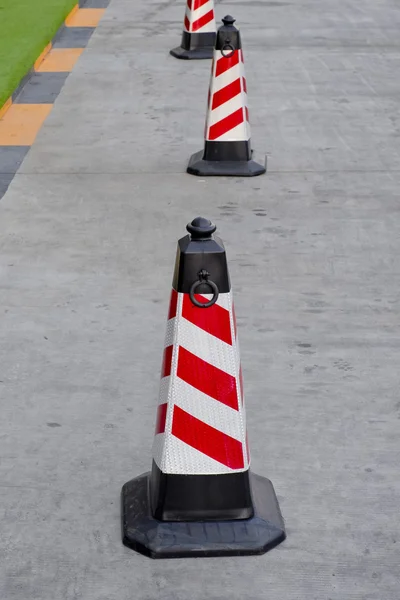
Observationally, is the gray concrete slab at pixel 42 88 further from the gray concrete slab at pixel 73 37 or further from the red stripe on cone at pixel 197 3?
the red stripe on cone at pixel 197 3

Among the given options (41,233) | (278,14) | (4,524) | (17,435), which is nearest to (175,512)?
(4,524)

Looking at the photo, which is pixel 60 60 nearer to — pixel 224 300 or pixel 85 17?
pixel 85 17

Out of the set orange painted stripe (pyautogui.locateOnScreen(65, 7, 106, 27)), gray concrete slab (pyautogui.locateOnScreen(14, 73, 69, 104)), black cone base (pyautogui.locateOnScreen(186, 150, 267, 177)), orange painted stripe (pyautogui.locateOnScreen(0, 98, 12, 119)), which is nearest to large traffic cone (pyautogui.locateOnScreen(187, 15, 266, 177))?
black cone base (pyautogui.locateOnScreen(186, 150, 267, 177))

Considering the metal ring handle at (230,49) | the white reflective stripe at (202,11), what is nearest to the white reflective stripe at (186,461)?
the metal ring handle at (230,49)

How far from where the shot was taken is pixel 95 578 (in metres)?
3.65

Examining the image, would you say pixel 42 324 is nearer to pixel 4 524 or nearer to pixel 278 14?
pixel 4 524

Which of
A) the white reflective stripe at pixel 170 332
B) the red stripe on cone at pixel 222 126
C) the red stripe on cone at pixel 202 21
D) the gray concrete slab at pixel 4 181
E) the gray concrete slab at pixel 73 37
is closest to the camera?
the white reflective stripe at pixel 170 332

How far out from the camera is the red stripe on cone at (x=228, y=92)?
25.6 ft

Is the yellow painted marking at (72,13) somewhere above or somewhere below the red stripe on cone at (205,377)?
below

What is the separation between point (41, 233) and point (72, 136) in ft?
7.27

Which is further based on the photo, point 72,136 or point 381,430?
point 72,136

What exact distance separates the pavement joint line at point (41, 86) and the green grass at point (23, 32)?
2.8 inches

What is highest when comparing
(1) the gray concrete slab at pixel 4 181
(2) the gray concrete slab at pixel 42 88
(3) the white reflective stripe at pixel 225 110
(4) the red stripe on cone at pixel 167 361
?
(4) the red stripe on cone at pixel 167 361

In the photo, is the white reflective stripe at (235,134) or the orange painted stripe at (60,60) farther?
the orange painted stripe at (60,60)
